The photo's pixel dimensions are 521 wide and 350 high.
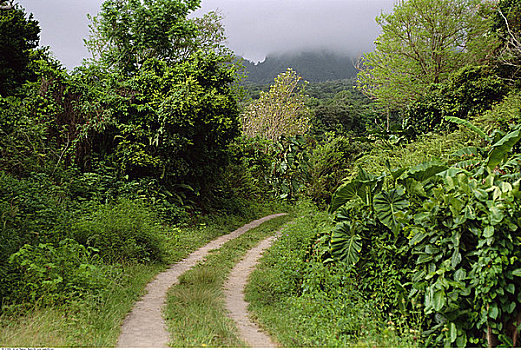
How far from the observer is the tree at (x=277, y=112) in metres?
23.2

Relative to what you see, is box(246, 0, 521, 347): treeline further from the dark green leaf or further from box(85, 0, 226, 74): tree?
box(85, 0, 226, 74): tree

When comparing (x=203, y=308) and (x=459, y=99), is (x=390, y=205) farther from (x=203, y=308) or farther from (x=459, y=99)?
(x=459, y=99)

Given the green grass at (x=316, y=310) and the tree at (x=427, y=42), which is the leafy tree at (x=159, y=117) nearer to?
the green grass at (x=316, y=310)

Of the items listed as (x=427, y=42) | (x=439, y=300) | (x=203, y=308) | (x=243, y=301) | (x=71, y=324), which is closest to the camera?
(x=439, y=300)

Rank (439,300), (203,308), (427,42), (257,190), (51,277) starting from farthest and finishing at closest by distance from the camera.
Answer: (257,190) < (427,42) < (203,308) < (51,277) < (439,300)

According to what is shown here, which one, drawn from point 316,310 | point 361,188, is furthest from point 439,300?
point 361,188

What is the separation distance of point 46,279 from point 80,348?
5.82 feet

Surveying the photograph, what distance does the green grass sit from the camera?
13.4 ft

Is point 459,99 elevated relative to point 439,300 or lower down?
elevated

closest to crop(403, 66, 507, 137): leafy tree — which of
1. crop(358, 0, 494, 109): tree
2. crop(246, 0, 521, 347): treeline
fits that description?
crop(246, 0, 521, 347): treeline

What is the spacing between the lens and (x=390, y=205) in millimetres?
4785

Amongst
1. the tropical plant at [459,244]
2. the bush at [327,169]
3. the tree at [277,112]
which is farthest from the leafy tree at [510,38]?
the tree at [277,112]

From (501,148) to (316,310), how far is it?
3.02m

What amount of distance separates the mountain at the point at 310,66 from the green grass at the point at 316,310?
45.4 meters
